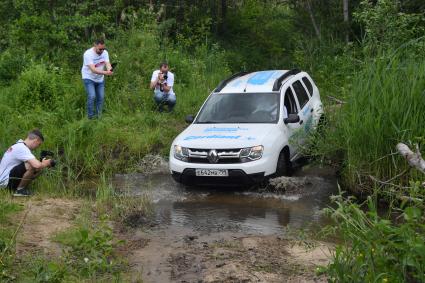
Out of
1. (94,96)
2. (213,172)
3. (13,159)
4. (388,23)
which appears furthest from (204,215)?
(388,23)

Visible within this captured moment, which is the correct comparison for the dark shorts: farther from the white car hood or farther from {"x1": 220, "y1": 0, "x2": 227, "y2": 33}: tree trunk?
{"x1": 220, "y1": 0, "x2": 227, "y2": 33}: tree trunk

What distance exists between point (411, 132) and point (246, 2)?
13.7 m

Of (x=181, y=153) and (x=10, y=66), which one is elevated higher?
(x=10, y=66)

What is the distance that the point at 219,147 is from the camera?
870 cm

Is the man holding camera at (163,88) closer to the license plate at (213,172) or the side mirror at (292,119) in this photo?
the side mirror at (292,119)

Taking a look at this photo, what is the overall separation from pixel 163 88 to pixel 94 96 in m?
Answer: 1.66

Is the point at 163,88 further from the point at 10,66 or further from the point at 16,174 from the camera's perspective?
the point at 16,174

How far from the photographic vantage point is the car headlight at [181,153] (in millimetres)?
8984

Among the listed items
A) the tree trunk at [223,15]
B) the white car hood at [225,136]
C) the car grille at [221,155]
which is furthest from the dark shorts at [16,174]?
the tree trunk at [223,15]

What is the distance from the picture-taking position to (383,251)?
389cm

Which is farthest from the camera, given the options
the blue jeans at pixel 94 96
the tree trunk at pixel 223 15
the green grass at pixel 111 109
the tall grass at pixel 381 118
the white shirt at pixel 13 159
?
the tree trunk at pixel 223 15

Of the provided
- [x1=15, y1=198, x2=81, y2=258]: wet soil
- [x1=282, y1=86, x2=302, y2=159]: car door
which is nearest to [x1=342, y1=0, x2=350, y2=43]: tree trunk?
[x1=282, y1=86, x2=302, y2=159]: car door

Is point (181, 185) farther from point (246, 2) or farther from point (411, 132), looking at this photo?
point (246, 2)

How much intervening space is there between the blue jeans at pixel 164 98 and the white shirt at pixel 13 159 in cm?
489
